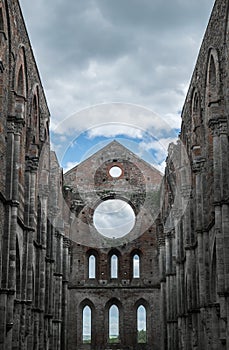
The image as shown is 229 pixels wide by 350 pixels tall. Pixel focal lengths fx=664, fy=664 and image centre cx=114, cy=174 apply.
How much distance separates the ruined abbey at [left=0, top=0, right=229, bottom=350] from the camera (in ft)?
59.5

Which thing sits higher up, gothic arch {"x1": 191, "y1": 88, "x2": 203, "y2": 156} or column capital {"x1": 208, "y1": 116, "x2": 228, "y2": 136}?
gothic arch {"x1": 191, "y1": 88, "x2": 203, "y2": 156}

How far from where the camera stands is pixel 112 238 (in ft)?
121

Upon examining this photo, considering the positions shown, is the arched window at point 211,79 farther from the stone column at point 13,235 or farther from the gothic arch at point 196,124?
the stone column at point 13,235

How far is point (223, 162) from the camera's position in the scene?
59.5 feet

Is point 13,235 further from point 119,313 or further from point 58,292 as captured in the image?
point 119,313

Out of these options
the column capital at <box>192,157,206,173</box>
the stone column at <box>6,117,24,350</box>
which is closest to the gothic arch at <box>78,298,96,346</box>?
the column capital at <box>192,157,206,173</box>

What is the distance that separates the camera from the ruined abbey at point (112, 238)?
18141mm

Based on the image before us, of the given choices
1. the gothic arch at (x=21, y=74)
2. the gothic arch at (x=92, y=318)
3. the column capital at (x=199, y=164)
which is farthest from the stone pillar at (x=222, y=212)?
the gothic arch at (x=92, y=318)

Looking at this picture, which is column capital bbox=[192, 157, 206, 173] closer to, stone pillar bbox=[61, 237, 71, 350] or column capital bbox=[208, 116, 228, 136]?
column capital bbox=[208, 116, 228, 136]

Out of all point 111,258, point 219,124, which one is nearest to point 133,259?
point 111,258

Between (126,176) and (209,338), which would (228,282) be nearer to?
(209,338)

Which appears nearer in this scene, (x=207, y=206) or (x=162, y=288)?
(x=207, y=206)

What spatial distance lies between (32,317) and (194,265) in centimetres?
600

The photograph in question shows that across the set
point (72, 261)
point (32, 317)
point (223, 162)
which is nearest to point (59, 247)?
point (72, 261)
